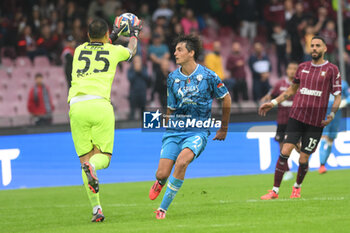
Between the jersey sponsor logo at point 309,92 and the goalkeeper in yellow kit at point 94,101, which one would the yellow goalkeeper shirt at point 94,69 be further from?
the jersey sponsor logo at point 309,92

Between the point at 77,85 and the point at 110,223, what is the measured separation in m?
1.76

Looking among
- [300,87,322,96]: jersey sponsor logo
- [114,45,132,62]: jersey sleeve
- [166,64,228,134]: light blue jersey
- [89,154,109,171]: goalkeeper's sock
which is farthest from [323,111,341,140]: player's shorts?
[89,154,109,171]: goalkeeper's sock

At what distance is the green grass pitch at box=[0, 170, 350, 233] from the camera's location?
788 centimetres

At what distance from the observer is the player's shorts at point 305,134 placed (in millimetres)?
10898

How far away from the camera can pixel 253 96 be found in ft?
64.6

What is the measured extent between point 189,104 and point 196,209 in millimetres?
1655

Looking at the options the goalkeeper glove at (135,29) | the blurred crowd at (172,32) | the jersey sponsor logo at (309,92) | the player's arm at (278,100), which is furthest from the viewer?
the blurred crowd at (172,32)

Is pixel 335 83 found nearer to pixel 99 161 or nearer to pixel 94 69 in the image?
pixel 94 69

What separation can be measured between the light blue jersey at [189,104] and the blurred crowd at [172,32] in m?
8.59

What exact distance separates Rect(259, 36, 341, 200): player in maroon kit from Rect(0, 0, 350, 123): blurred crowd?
7.19m

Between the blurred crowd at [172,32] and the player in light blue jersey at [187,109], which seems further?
the blurred crowd at [172,32]

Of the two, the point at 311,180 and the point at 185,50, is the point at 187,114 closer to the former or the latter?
the point at 185,50

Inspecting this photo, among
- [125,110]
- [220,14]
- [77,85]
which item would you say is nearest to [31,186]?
[125,110]

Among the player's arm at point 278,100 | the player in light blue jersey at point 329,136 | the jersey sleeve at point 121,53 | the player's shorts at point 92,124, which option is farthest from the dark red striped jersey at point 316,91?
the player in light blue jersey at point 329,136
